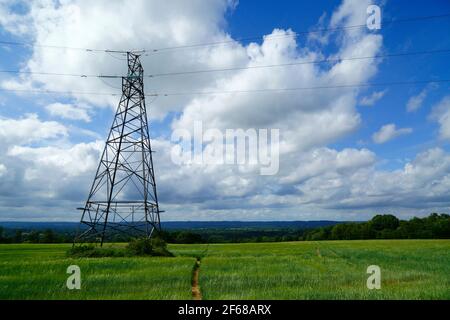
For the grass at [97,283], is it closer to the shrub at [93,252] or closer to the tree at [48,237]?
the shrub at [93,252]

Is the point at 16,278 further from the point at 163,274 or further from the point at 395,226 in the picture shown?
the point at 395,226

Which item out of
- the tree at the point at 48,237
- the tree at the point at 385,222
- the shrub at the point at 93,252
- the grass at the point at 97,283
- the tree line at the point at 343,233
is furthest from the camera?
the tree at the point at 385,222

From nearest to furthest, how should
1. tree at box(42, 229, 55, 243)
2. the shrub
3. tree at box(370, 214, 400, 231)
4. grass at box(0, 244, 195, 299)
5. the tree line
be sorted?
1. grass at box(0, 244, 195, 299)
2. the shrub
3. tree at box(42, 229, 55, 243)
4. the tree line
5. tree at box(370, 214, 400, 231)

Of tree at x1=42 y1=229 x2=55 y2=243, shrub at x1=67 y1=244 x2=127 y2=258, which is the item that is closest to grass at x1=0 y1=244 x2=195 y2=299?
shrub at x1=67 y1=244 x2=127 y2=258

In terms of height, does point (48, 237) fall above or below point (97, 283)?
below

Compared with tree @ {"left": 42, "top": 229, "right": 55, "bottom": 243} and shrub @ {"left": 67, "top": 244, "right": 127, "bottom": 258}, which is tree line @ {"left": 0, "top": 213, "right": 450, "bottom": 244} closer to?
tree @ {"left": 42, "top": 229, "right": 55, "bottom": 243}

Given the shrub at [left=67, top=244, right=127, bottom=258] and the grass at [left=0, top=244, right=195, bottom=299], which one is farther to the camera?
the shrub at [left=67, top=244, right=127, bottom=258]

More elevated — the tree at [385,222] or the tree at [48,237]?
the tree at [385,222]

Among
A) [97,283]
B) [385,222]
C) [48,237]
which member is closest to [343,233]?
[385,222]

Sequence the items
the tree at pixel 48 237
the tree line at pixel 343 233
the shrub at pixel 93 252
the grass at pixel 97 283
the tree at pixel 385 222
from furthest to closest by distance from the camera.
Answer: the tree at pixel 385 222, the tree line at pixel 343 233, the tree at pixel 48 237, the shrub at pixel 93 252, the grass at pixel 97 283

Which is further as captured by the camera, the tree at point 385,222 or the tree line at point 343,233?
the tree at point 385,222

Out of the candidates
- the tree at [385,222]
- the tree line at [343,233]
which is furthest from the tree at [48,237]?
the tree at [385,222]

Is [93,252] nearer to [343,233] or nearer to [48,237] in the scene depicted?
[48,237]

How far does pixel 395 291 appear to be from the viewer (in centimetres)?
1495
